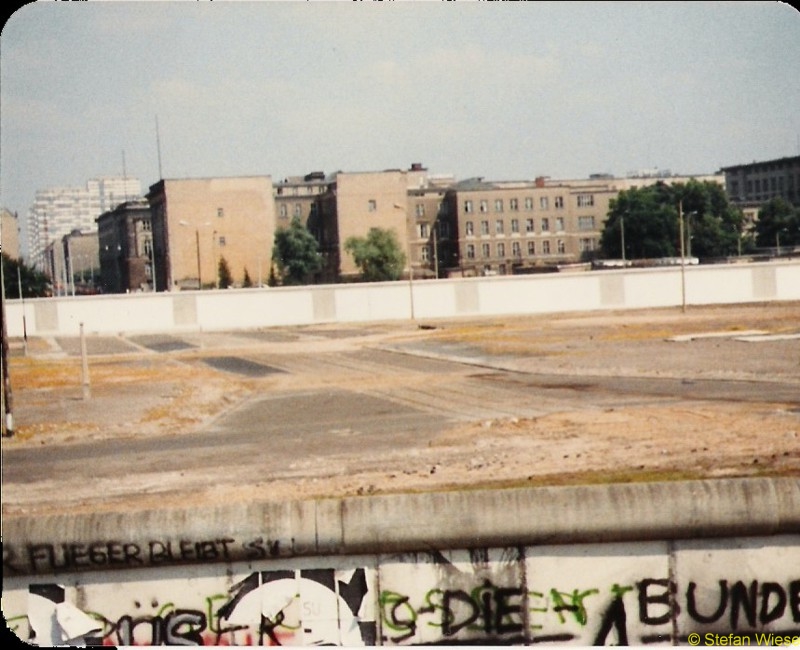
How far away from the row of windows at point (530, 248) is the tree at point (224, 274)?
231cm

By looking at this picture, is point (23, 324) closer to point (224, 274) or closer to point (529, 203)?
point (224, 274)

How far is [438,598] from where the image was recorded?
23.0 feet

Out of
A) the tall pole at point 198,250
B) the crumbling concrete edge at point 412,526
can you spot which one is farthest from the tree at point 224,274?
the crumbling concrete edge at point 412,526

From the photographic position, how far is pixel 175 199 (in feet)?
27.4

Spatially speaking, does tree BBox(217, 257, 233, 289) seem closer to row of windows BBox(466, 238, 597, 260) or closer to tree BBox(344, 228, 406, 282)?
tree BBox(344, 228, 406, 282)

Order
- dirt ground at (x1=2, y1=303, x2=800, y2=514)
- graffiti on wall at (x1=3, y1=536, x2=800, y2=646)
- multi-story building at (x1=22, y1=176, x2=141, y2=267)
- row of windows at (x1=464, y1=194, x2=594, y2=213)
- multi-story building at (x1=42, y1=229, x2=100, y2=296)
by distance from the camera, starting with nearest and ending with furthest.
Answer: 1. graffiti on wall at (x1=3, y1=536, x2=800, y2=646)
2. dirt ground at (x1=2, y1=303, x2=800, y2=514)
3. multi-story building at (x1=22, y1=176, x2=141, y2=267)
4. multi-story building at (x1=42, y1=229, x2=100, y2=296)
5. row of windows at (x1=464, y1=194, x2=594, y2=213)

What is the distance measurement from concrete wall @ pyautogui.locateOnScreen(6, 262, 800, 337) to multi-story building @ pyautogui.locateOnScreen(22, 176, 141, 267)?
564mm

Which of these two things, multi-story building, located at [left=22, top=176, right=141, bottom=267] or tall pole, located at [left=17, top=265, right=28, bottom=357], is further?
multi-story building, located at [left=22, top=176, right=141, bottom=267]

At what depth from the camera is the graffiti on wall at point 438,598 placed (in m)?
7.02

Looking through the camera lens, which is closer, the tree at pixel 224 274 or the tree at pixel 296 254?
the tree at pixel 296 254

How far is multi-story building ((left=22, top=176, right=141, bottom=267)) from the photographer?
26.0 ft

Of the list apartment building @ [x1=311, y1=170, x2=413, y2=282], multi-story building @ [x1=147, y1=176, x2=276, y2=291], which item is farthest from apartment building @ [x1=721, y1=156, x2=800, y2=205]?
multi-story building @ [x1=147, y1=176, x2=276, y2=291]

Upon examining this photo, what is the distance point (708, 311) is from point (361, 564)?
4.52 metres

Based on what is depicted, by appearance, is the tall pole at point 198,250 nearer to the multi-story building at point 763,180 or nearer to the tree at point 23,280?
the tree at point 23,280
